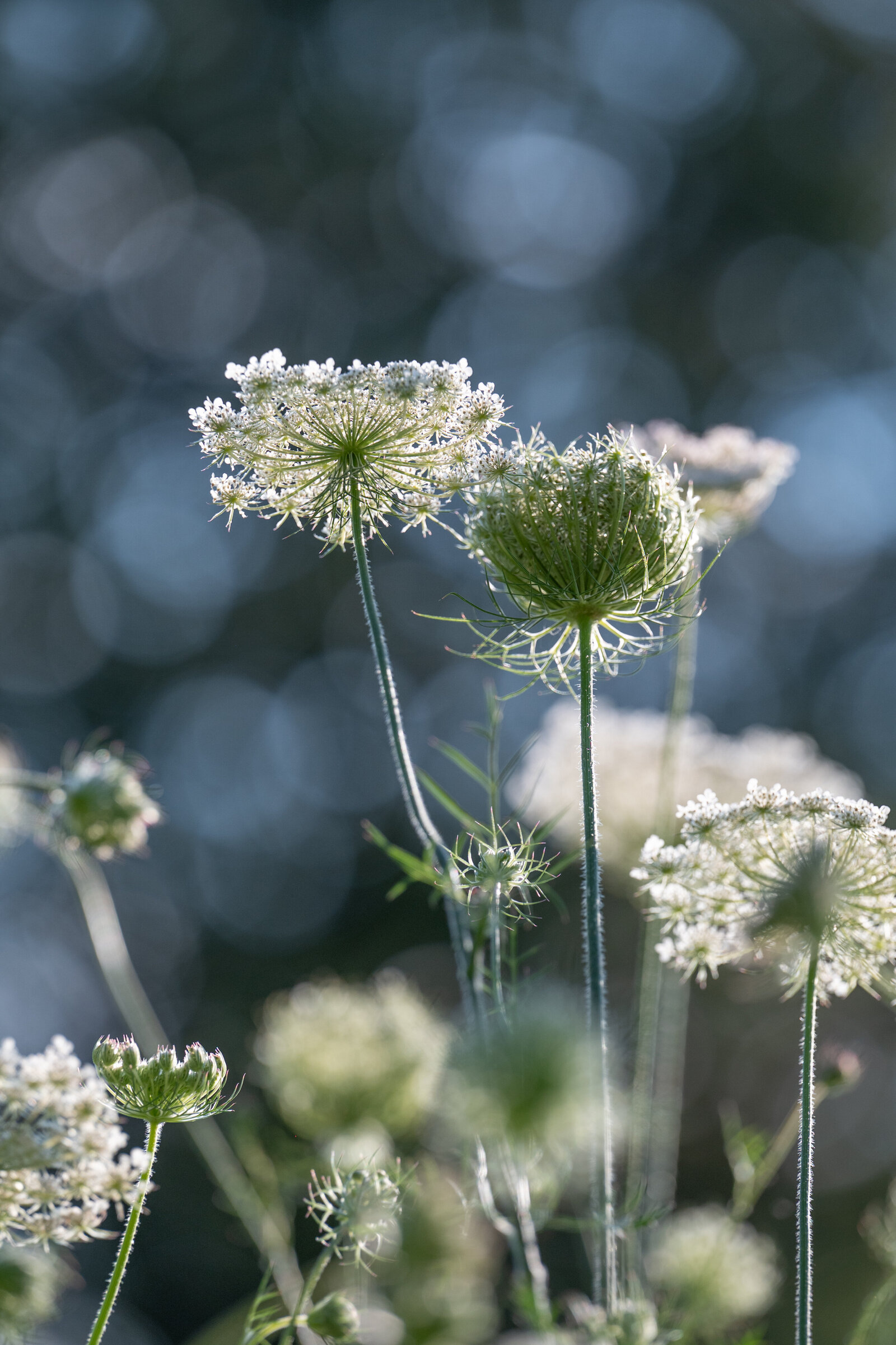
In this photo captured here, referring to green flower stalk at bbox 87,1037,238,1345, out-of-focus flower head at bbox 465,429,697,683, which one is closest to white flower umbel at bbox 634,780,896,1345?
out-of-focus flower head at bbox 465,429,697,683

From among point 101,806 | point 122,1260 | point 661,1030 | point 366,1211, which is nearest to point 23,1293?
point 122,1260

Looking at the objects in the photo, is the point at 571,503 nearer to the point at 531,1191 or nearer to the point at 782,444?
the point at 531,1191

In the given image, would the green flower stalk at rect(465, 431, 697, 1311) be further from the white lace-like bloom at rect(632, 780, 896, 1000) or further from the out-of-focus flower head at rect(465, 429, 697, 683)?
the white lace-like bloom at rect(632, 780, 896, 1000)

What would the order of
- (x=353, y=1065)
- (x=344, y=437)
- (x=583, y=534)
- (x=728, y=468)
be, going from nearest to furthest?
1. (x=583, y=534)
2. (x=344, y=437)
3. (x=353, y=1065)
4. (x=728, y=468)

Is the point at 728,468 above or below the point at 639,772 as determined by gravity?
above

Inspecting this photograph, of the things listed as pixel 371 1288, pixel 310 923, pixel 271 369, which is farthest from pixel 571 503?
pixel 310 923

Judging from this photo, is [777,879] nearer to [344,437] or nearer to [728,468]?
[344,437]

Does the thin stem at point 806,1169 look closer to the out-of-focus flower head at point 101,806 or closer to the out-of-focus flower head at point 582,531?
the out-of-focus flower head at point 582,531
